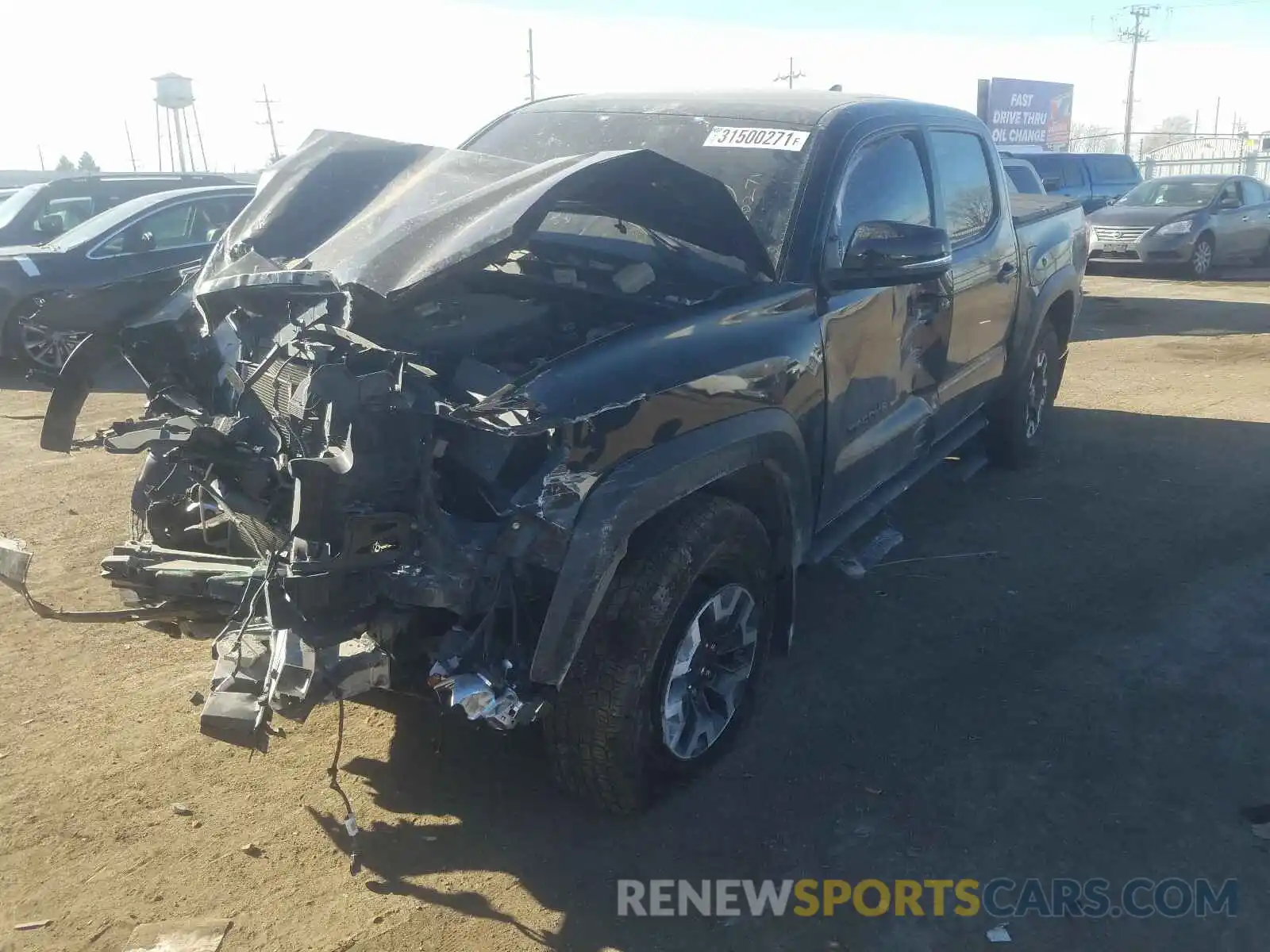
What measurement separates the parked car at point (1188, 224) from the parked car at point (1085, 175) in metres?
2.03

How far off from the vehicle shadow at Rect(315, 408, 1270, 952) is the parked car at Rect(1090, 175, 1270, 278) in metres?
12.4

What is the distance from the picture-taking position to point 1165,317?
12.2 metres

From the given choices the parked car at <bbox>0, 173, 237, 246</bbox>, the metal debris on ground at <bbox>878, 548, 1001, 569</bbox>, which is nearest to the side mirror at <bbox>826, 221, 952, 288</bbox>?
the metal debris on ground at <bbox>878, 548, 1001, 569</bbox>

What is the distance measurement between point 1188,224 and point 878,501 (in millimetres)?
14224

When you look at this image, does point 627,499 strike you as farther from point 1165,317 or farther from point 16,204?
point 1165,317

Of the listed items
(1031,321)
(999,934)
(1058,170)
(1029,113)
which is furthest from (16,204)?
(1029,113)

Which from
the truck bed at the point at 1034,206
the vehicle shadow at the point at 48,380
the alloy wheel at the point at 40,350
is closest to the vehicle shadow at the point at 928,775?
the truck bed at the point at 1034,206

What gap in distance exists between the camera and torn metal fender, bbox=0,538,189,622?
2988 millimetres

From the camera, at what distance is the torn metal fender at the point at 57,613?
2988 mm

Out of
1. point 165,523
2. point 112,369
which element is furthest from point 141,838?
point 112,369

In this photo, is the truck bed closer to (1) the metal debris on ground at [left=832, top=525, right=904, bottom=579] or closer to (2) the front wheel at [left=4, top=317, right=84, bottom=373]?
(1) the metal debris on ground at [left=832, top=525, right=904, bottom=579]

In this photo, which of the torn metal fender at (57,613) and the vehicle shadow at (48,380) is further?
the vehicle shadow at (48,380)

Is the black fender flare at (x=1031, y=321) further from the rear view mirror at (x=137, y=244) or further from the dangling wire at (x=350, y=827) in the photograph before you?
the rear view mirror at (x=137, y=244)

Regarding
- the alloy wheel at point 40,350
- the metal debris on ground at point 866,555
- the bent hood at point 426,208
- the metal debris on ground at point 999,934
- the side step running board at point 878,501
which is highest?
the bent hood at point 426,208
